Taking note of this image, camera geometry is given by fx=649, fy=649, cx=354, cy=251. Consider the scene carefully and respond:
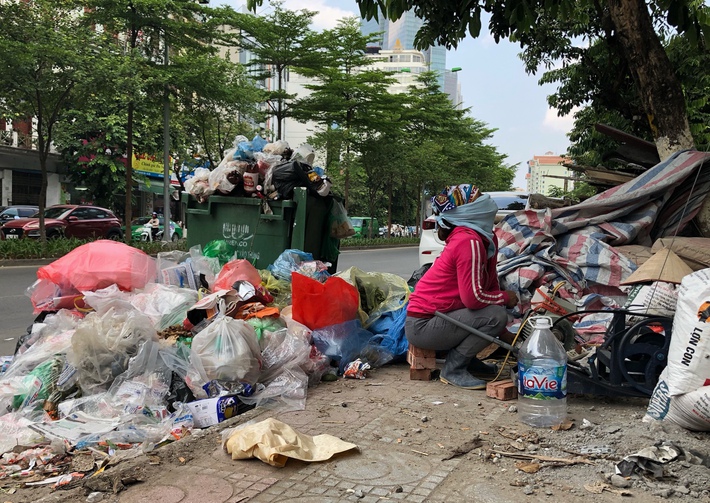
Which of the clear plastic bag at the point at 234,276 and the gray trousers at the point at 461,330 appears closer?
the gray trousers at the point at 461,330

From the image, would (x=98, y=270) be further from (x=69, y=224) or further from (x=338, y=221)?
(x=69, y=224)

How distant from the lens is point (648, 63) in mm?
6496

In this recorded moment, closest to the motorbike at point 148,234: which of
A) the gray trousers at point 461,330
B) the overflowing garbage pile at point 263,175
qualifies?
the overflowing garbage pile at point 263,175

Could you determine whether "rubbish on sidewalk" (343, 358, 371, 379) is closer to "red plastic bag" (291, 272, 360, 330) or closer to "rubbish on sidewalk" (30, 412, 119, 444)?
"red plastic bag" (291, 272, 360, 330)

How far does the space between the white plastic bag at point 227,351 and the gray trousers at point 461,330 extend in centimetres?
119

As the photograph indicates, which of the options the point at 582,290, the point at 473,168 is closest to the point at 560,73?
the point at 582,290

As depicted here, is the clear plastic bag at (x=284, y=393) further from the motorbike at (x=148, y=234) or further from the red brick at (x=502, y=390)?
the motorbike at (x=148, y=234)

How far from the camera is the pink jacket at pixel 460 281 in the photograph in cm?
448

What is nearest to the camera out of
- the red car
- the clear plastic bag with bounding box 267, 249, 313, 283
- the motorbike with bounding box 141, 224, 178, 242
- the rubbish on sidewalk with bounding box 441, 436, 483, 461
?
the rubbish on sidewalk with bounding box 441, 436, 483, 461

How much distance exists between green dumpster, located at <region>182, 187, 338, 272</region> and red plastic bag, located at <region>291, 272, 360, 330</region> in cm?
162

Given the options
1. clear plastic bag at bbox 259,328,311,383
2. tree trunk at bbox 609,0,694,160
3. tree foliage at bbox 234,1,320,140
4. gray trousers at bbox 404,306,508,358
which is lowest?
clear plastic bag at bbox 259,328,311,383

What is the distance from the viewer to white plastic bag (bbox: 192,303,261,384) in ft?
14.4

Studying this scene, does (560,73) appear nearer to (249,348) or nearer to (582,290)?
(582,290)

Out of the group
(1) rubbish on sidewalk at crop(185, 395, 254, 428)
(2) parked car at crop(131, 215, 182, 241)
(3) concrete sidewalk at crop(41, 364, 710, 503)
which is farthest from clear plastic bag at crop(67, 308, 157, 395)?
(2) parked car at crop(131, 215, 182, 241)
